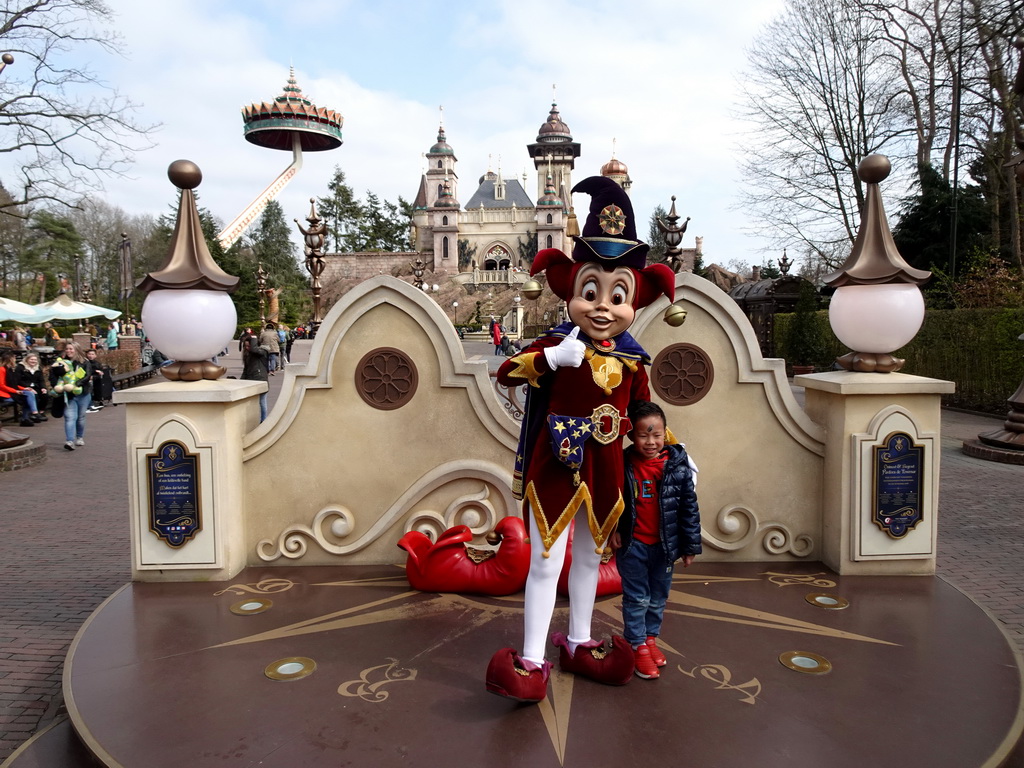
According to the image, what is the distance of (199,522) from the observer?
4074mm

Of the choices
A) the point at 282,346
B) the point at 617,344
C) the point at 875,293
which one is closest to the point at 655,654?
the point at 617,344

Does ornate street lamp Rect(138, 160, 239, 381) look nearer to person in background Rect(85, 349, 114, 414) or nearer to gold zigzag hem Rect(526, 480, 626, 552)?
gold zigzag hem Rect(526, 480, 626, 552)

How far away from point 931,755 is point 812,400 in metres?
2.62

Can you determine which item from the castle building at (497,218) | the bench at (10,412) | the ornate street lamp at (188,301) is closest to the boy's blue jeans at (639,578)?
the ornate street lamp at (188,301)

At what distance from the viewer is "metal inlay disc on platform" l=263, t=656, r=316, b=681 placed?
3.03m

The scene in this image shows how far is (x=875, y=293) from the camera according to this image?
409 centimetres

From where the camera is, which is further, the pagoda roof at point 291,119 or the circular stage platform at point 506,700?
the pagoda roof at point 291,119

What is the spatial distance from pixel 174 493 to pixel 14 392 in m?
11.2

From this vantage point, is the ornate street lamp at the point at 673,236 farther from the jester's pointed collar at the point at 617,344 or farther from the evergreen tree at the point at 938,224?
the evergreen tree at the point at 938,224

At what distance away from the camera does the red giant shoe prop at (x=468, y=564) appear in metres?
3.92

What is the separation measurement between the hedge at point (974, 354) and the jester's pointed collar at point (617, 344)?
42.2 feet

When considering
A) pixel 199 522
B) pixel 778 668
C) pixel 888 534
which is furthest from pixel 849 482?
pixel 199 522

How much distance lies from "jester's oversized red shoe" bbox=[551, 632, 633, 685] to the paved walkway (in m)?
2.45

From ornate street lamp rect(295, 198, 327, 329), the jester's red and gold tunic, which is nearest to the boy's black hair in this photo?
the jester's red and gold tunic
